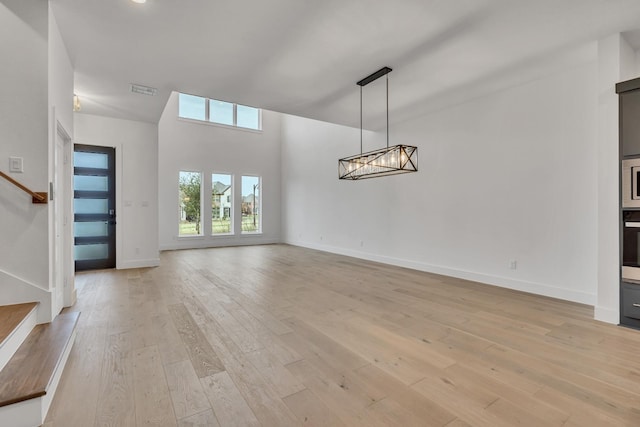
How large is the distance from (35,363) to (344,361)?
2036 mm

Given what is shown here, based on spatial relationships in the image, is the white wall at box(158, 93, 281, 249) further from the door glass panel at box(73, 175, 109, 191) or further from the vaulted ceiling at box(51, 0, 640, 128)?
the vaulted ceiling at box(51, 0, 640, 128)

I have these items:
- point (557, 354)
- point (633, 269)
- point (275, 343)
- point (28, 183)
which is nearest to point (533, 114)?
point (633, 269)

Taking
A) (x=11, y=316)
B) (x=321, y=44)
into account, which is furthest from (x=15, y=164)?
(x=321, y=44)

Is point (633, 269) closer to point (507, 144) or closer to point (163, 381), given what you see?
point (507, 144)

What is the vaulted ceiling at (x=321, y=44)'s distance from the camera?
2.59 m

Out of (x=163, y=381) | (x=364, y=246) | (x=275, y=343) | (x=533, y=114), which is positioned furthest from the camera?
(x=364, y=246)

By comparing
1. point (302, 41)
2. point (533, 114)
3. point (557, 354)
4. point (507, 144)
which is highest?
point (302, 41)

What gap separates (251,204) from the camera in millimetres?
10047

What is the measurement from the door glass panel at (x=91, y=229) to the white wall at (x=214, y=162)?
2930 millimetres

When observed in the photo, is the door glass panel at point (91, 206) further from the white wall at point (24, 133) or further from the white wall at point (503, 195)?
the white wall at point (503, 195)

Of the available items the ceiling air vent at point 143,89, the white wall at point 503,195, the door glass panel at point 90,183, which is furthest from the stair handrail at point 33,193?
the white wall at point 503,195

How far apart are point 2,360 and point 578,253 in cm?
552

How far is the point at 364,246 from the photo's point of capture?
22.9ft

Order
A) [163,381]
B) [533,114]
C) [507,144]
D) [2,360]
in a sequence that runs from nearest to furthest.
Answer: [2,360] < [163,381] < [533,114] < [507,144]
